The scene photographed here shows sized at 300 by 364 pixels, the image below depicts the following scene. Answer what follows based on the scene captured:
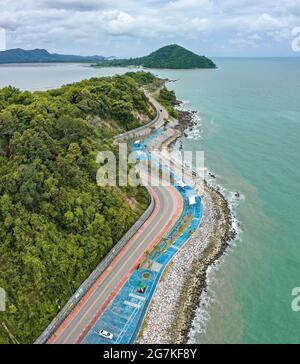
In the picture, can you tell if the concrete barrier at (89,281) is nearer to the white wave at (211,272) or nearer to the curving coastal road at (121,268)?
the curving coastal road at (121,268)

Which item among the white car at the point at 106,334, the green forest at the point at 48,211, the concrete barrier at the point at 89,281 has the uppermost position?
the green forest at the point at 48,211

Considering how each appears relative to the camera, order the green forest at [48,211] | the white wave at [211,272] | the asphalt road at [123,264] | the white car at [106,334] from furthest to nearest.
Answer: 1. the white wave at [211,272]
2. the asphalt road at [123,264]
3. the green forest at [48,211]
4. the white car at [106,334]

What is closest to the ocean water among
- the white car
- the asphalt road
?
the white car

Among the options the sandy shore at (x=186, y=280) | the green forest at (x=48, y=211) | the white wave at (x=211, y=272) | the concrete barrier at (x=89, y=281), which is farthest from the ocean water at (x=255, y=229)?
the green forest at (x=48, y=211)

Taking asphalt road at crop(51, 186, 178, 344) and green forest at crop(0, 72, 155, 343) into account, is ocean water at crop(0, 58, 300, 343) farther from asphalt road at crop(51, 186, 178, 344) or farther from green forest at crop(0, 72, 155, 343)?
green forest at crop(0, 72, 155, 343)

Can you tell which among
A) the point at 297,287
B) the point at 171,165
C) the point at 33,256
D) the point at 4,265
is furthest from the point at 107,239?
the point at 171,165

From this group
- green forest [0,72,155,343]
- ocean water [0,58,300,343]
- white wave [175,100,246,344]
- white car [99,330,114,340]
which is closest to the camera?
white car [99,330,114,340]

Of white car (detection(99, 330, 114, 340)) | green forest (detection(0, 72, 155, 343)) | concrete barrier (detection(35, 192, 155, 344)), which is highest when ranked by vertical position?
green forest (detection(0, 72, 155, 343))

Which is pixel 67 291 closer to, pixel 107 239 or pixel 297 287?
pixel 107 239

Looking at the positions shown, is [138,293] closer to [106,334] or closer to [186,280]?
[106,334]

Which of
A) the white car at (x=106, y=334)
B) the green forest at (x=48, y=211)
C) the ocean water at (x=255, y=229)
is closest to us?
the white car at (x=106, y=334)
